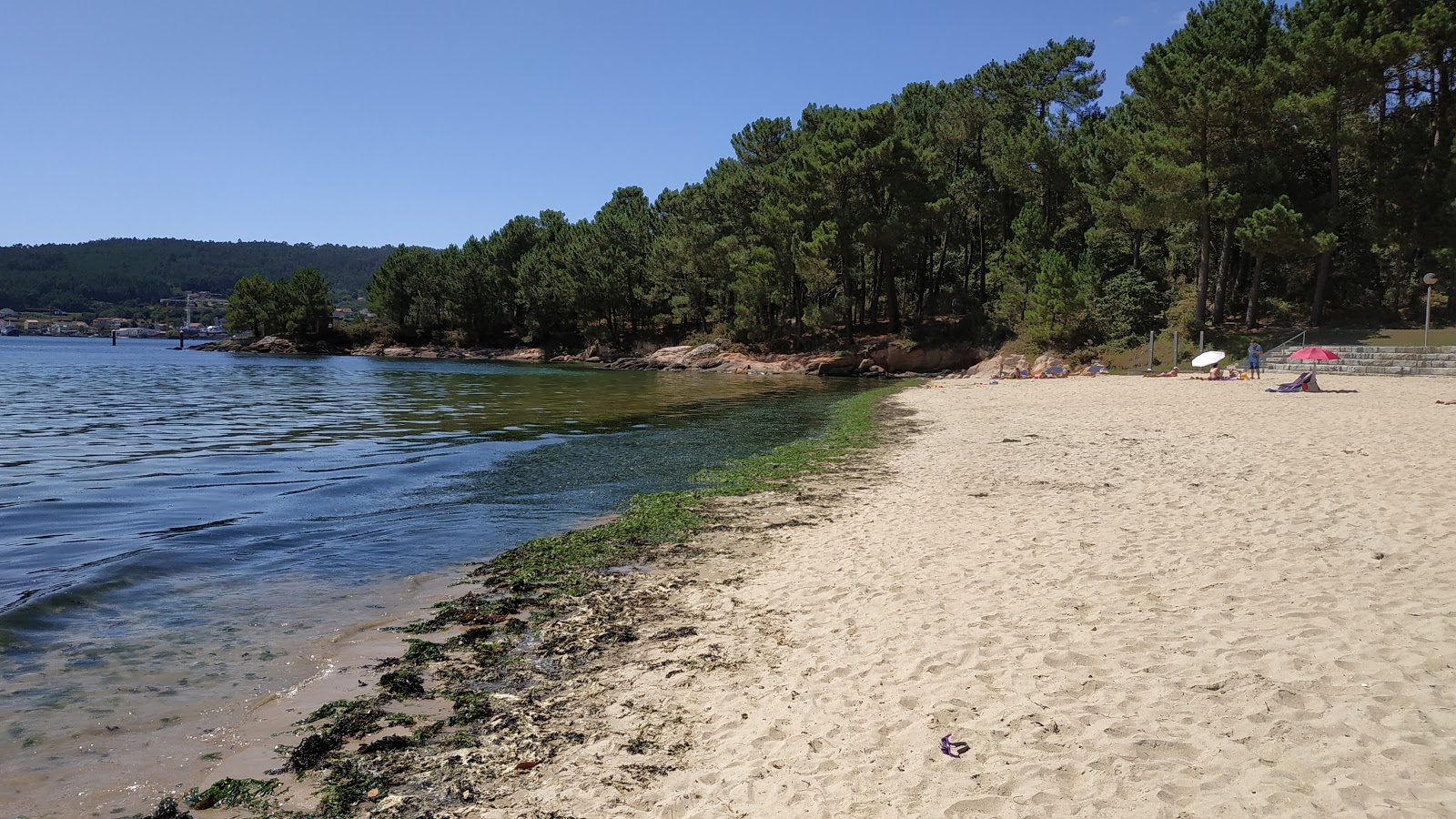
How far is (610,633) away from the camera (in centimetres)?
655

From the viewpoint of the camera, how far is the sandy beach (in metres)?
3.89

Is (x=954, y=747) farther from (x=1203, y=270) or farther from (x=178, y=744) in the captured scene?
(x=1203, y=270)

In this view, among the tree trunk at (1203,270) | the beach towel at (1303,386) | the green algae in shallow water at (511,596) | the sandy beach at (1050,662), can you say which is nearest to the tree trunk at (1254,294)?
the tree trunk at (1203,270)

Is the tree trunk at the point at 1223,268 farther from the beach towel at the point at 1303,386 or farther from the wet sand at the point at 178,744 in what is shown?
the wet sand at the point at 178,744

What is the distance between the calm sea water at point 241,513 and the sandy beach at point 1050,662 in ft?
9.84

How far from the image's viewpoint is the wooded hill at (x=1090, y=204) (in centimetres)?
3381

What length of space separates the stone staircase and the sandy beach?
75.5 feet

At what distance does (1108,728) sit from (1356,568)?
4273 mm

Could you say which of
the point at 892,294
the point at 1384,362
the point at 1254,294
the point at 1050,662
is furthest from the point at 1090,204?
the point at 1050,662

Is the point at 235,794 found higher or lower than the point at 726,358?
lower

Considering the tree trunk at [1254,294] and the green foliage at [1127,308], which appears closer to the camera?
the tree trunk at [1254,294]

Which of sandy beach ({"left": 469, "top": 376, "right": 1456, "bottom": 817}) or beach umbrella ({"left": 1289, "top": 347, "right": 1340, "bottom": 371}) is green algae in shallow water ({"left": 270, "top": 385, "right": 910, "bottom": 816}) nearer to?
sandy beach ({"left": 469, "top": 376, "right": 1456, "bottom": 817})

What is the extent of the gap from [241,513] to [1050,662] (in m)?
11.5

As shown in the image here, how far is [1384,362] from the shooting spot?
2995 centimetres
